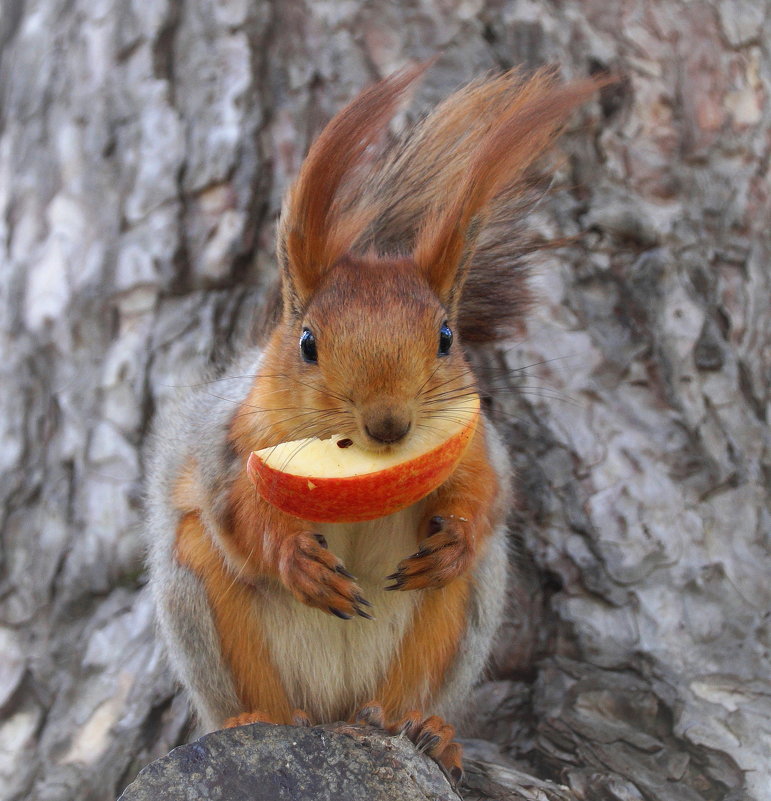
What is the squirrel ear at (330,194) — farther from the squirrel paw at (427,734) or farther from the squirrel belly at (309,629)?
the squirrel paw at (427,734)

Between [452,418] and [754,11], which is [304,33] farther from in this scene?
[452,418]

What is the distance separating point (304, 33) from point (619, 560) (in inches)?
58.0

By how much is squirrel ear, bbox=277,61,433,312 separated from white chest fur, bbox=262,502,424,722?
420 mm

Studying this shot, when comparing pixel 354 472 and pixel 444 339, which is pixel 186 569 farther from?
pixel 444 339

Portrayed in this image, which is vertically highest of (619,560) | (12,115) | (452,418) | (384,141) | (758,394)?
(12,115)

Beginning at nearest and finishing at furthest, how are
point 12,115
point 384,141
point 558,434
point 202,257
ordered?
point 384,141 < point 558,434 < point 202,257 < point 12,115

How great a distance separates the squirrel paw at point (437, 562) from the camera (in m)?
1.49

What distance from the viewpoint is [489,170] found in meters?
1.46

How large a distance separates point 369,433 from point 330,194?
0.41 metres

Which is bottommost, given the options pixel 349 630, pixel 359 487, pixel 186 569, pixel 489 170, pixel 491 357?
pixel 349 630

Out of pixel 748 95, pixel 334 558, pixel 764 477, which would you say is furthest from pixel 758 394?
pixel 334 558

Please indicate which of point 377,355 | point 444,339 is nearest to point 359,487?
point 377,355

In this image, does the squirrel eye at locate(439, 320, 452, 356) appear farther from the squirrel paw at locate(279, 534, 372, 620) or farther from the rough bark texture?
the rough bark texture

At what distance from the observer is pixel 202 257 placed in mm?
2230
